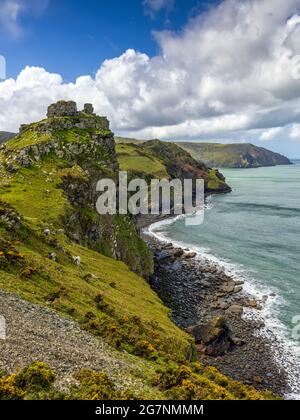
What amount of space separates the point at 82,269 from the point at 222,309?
124 feet

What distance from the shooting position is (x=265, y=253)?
11538 centimetres

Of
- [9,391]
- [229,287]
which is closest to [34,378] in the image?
[9,391]

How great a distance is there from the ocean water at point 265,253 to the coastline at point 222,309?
6.57 feet

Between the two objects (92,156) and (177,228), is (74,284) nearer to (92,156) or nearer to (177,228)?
(92,156)

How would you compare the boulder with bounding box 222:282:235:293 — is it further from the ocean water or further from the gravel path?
the gravel path

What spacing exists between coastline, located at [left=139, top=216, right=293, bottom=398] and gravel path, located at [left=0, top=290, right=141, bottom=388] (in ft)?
115

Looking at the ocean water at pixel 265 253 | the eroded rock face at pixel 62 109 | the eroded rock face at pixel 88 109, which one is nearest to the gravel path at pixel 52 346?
the ocean water at pixel 265 253

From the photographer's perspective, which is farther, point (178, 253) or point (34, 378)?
point (178, 253)

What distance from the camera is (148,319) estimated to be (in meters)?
48.7

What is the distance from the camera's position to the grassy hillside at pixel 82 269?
25188 millimetres

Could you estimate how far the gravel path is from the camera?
24.4m

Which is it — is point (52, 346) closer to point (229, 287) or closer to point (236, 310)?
point (236, 310)
